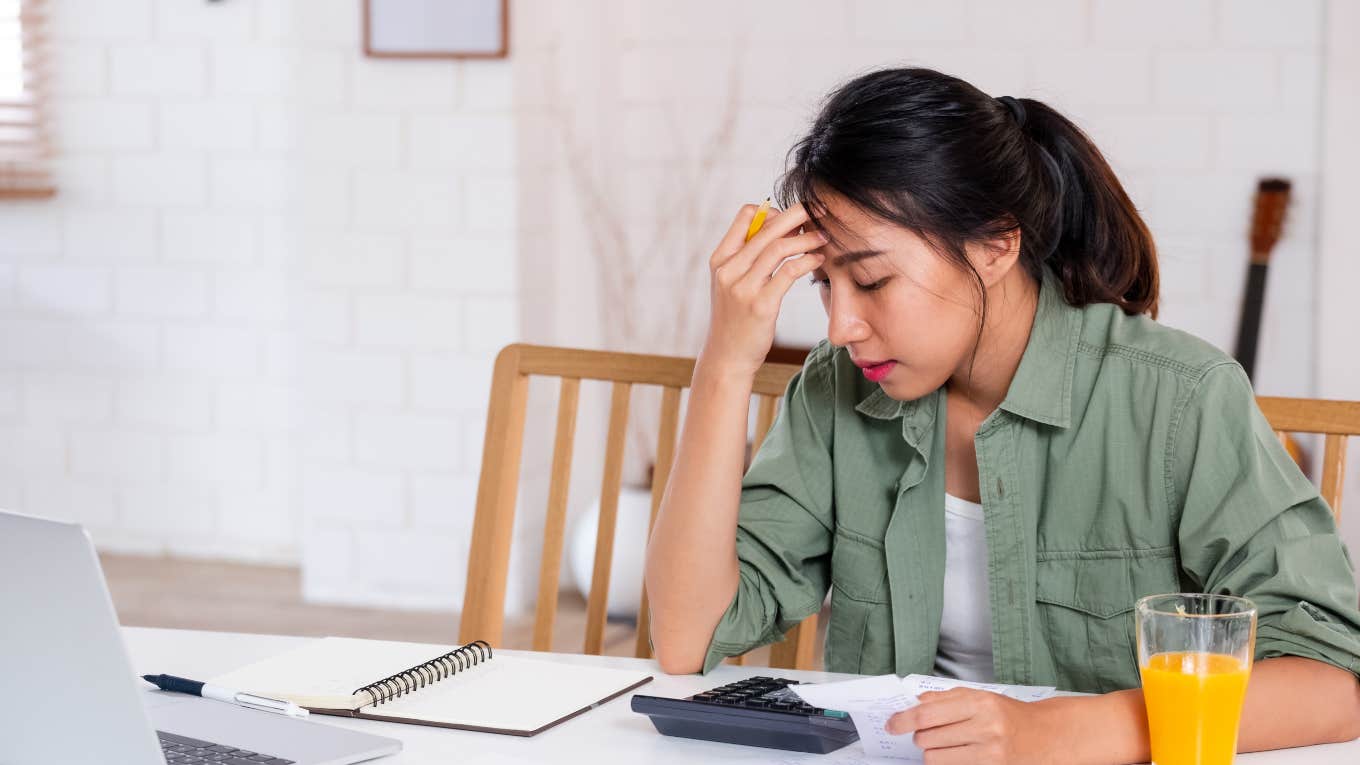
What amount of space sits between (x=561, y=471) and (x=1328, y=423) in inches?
28.1

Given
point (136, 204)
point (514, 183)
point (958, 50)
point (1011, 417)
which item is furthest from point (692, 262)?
point (1011, 417)

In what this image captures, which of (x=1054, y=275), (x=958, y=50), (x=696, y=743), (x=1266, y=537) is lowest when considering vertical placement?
(x=696, y=743)

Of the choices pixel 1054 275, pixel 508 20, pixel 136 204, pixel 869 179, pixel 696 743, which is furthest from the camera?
pixel 136 204

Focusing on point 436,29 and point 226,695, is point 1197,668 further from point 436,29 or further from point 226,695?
point 436,29

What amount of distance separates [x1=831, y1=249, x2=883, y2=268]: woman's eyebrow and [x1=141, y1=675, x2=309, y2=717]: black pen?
56 cm

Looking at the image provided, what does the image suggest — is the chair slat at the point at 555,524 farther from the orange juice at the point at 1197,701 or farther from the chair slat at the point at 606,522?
the orange juice at the point at 1197,701

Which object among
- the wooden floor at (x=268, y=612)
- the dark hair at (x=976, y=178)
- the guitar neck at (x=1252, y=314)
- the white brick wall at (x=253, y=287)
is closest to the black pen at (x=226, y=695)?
the dark hair at (x=976, y=178)

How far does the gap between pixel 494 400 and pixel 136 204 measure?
105 inches

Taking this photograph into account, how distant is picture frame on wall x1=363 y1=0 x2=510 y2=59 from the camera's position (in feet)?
11.3

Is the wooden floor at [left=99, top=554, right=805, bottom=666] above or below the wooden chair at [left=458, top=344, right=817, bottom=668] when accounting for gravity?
below

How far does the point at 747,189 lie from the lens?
12.1 feet

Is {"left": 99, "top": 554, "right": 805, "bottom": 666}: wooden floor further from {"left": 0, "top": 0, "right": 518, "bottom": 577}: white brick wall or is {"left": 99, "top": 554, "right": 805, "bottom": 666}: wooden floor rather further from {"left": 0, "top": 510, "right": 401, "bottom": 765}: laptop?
{"left": 0, "top": 510, "right": 401, "bottom": 765}: laptop

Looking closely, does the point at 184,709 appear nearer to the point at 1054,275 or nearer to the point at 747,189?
the point at 1054,275

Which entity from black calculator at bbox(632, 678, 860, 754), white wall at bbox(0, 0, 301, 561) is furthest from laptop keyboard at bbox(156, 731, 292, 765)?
white wall at bbox(0, 0, 301, 561)
